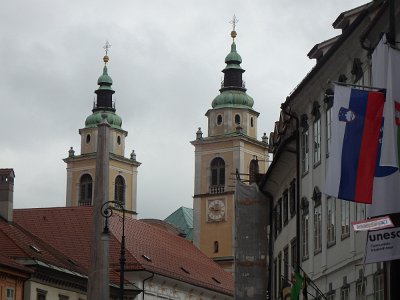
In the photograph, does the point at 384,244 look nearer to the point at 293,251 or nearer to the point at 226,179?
the point at 293,251

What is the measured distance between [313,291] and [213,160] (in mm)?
84783

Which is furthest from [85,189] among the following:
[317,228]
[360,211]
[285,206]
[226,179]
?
[360,211]

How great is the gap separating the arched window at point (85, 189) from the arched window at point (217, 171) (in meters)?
15.9

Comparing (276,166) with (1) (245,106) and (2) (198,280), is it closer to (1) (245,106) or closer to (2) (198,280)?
(2) (198,280)

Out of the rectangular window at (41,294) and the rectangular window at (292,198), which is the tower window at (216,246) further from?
the rectangular window at (292,198)

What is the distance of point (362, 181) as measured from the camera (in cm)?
1881

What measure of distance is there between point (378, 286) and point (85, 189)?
10438cm

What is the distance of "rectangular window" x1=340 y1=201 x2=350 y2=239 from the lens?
3084 cm

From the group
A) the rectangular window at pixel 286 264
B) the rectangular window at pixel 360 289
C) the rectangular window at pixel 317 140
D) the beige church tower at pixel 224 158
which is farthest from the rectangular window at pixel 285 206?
the beige church tower at pixel 224 158

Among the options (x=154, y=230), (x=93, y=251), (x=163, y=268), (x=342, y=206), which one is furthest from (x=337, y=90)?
(x=154, y=230)

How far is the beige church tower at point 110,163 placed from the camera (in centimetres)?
13138

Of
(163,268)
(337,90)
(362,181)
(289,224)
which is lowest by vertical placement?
(362,181)

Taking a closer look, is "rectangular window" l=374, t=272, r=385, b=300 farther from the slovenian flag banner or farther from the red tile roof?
the red tile roof

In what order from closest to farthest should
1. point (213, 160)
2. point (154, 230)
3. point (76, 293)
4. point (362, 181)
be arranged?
point (362, 181) < point (76, 293) < point (154, 230) < point (213, 160)
